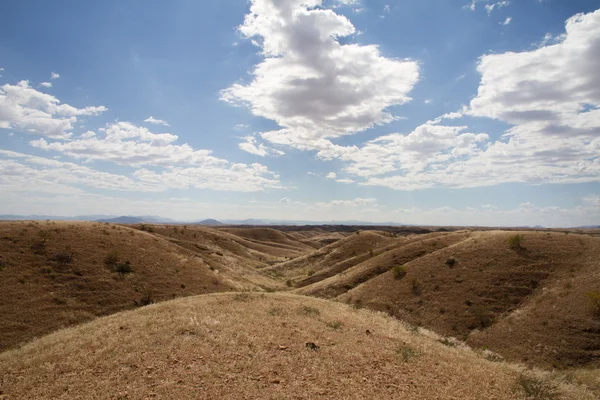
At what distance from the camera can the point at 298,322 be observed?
1858cm

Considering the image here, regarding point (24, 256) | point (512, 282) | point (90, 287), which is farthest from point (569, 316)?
point (24, 256)

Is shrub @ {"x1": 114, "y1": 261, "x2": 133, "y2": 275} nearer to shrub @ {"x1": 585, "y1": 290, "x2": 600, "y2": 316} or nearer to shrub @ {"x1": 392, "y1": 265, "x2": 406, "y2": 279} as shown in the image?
shrub @ {"x1": 392, "y1": 265, "x2": 406, "y2": 279}

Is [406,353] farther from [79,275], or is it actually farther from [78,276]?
[79,275]

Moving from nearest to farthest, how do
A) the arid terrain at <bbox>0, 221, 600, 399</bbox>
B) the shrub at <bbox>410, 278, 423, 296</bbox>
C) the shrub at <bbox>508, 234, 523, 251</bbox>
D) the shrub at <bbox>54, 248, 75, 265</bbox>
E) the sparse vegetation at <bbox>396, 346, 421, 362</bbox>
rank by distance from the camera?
the arid terrain at <bbox>0, 221, 600, 399</bbox>, the sparse vegetation at <bbox>396, 346, 421, 362</bbox>, the shrub at <bbox>54, 248, 75, 265</bbox>, the shrub at <bbox>410, 278, 423, 296</bbox>, the shrub at <bbox>508, 234, 523, 251</bbox>

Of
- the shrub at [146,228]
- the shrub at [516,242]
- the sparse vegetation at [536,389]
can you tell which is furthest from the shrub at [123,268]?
the shrub at [516,242]

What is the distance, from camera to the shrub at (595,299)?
2613 centimetres

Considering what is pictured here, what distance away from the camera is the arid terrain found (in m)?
11.9

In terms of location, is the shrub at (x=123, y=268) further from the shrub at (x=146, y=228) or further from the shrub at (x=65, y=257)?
the shrub at (x=146, y=228)

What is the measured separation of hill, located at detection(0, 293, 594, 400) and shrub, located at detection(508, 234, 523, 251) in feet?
97.7

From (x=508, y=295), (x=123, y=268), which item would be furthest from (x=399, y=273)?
(x=123, y=268)

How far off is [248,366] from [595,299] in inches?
1208

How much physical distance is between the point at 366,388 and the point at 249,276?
156 feet

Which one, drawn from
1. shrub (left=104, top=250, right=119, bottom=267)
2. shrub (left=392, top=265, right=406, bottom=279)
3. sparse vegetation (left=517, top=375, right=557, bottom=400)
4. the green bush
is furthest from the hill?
the green bush

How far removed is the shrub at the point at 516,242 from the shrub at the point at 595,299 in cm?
1157
